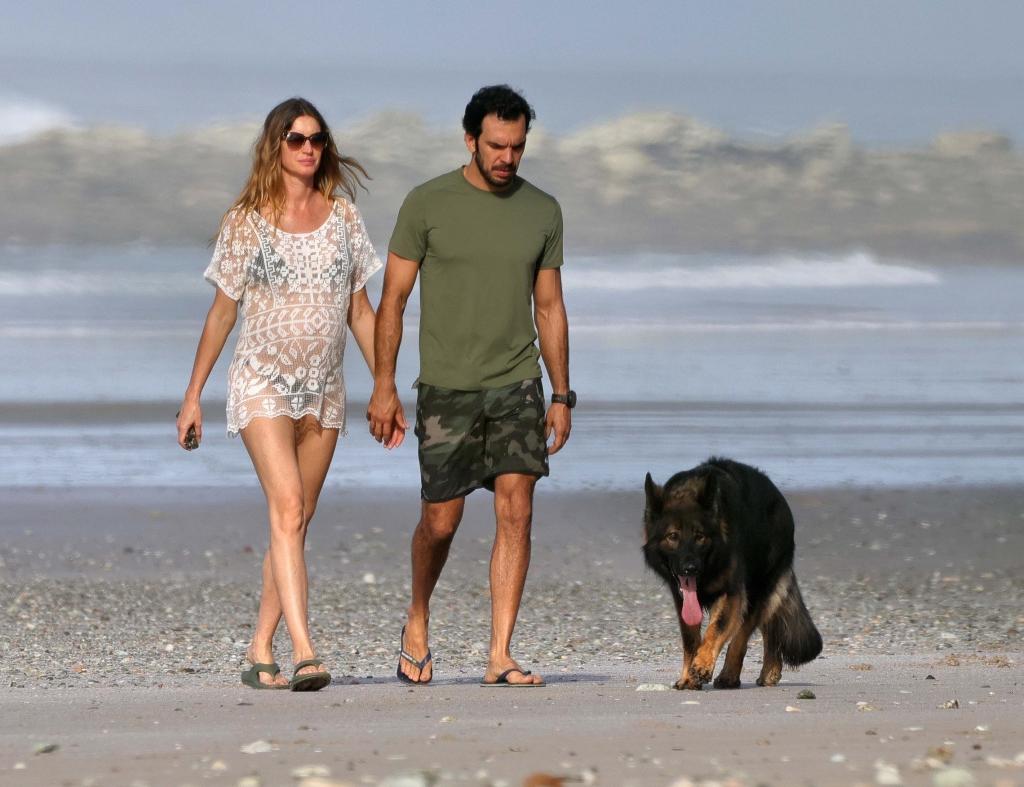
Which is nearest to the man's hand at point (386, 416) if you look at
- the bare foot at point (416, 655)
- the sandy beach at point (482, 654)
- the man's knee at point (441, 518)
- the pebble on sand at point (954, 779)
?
the man's knee at point (441, 518)

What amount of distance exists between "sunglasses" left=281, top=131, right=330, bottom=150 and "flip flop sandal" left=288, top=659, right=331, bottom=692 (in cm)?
195

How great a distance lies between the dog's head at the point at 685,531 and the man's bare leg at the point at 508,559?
525 mm

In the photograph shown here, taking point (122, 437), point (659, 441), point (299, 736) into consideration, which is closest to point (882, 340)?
point (659, 441)

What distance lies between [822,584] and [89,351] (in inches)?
872

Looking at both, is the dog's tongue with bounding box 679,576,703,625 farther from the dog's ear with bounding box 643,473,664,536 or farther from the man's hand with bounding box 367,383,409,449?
the man's hand with bounding box 367,383,409,449

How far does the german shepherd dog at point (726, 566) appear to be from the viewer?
7.19m

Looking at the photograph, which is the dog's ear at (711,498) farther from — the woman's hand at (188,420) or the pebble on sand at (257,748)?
the pebble on sand at (257,748)

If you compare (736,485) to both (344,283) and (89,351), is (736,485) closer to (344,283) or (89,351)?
(344,283)

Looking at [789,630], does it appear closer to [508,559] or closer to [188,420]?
[508,559]

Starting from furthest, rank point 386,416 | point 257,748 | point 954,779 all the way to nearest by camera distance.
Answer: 1. point 386,416
2. point 257,748
3. point 954,779

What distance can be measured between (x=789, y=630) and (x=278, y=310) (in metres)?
2.54

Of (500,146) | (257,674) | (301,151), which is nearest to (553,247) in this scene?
(500,146)

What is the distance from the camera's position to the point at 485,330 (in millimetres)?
6961

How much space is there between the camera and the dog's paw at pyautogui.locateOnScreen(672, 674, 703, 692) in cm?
714
